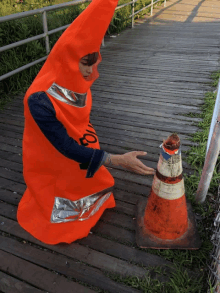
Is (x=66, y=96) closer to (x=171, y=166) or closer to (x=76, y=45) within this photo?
(x=76, y=45)

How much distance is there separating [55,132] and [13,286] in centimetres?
103

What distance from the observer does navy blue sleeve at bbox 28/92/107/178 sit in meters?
1.49

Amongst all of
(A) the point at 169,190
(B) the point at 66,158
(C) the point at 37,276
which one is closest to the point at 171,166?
(A) the point at 169,190

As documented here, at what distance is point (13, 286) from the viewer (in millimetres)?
1701

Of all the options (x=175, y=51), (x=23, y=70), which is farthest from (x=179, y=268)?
(x=175, y=51)

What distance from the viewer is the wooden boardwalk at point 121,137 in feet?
Answer: 5.83

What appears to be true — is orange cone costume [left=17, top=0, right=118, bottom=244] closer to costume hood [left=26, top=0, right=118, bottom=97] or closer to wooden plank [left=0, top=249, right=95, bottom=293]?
costume hood [left=26, top=0, right=118, bottom=97]

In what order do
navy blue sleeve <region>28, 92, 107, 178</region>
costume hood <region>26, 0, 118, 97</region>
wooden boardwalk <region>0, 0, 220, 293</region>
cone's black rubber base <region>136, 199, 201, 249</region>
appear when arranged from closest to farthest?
costume hood <region>26, 0, 118, 97</region> → navy blue sleeve <region>28, 92, 107, 178</region> → wooden boardwalk <region>0, 0, 220, 293</region> → cone's black rubber base <region>136, 199, 201, 249</region>

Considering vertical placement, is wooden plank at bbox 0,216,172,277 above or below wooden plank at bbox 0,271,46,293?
above

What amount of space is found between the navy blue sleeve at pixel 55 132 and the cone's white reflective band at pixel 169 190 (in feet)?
1.52

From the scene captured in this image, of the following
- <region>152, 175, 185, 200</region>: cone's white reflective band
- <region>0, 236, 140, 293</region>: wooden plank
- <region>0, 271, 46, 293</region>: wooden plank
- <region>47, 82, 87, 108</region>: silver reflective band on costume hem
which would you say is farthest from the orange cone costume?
<region>152, 175, 185, 200</region>: cone's white reflective band

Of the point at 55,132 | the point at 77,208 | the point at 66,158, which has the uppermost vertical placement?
the point at 55,132

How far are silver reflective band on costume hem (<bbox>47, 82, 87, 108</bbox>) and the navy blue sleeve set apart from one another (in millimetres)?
62

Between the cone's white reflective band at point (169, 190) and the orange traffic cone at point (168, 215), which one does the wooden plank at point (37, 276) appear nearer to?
the orange traffic cone at point (168, 215)
